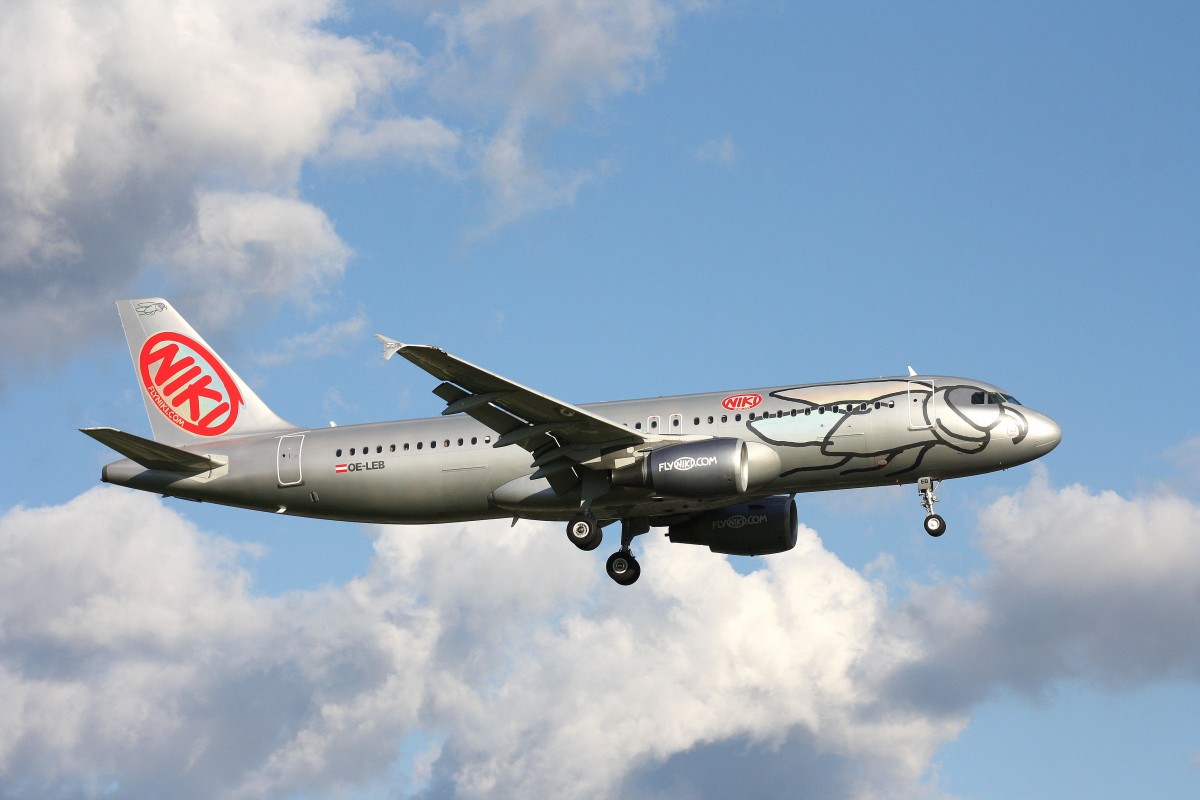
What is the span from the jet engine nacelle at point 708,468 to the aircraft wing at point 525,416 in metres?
1.39

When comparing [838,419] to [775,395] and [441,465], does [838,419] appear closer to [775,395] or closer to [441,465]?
[775,395]

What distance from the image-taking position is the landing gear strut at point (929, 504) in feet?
136

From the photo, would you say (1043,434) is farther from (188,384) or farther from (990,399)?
(188,384)

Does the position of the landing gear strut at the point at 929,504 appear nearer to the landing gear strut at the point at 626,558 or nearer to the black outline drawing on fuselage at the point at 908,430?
the black outline drawing on fuselage at the point at 908,430

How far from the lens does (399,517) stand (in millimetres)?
44938

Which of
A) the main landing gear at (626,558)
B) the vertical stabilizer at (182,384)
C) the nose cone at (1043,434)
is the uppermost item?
the vertical stabilizer at (182,384)

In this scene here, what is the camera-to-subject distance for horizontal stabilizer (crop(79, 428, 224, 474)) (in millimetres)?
43750

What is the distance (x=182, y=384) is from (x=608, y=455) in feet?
55.2

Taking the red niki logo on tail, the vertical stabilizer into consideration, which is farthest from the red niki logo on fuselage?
the red niki logo on tail

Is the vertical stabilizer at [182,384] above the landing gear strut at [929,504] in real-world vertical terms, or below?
above

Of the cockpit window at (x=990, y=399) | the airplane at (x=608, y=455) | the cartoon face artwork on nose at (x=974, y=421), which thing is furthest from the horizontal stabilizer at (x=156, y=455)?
the cockpit window at (x=990, y=399)

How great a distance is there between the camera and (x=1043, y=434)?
41.4 m

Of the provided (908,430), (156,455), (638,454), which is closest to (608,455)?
(638,454)

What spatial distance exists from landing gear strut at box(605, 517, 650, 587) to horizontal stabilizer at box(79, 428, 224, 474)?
1290 cm
